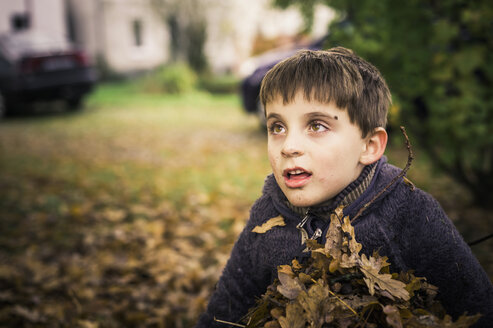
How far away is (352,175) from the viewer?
1520 mm

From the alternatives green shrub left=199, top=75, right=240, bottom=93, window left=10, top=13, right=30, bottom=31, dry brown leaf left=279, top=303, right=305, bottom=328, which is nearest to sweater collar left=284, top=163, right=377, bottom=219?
dry brown leaf left=279, top=303, right=305, bottom=328

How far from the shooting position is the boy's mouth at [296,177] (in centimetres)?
144

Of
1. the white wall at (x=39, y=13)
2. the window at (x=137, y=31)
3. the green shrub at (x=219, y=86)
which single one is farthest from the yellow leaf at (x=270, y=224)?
the window at (x=137, y=31)

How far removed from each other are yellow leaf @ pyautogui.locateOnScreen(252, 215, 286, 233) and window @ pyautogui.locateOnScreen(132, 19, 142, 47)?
26895mm

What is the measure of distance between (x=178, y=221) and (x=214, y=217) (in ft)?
1.26

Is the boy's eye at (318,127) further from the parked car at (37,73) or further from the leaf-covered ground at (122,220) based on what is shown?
the parked car at (37,73)

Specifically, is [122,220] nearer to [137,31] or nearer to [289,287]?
[289,287]

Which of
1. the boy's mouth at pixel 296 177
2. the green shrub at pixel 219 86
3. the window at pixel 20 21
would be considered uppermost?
the window at pixel 20 21

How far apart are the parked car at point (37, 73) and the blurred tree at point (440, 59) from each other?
30.3 feet

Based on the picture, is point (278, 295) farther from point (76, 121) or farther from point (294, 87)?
point (76, 121)

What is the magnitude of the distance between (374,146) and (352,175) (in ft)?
0.43

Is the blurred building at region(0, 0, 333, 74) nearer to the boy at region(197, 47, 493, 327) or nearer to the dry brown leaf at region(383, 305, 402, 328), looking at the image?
the boy at region(197, 47, 493, 327)

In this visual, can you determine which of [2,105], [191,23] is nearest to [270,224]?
[2,105]

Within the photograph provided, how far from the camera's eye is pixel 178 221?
4.75m
